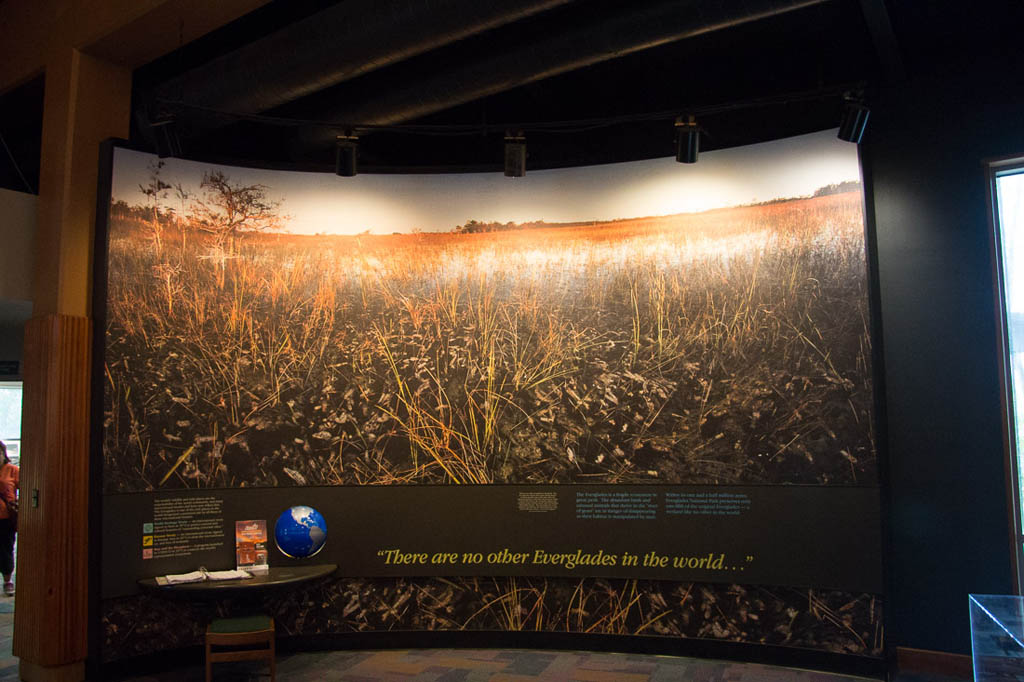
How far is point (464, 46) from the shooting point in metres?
5.56

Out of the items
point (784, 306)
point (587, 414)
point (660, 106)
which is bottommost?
point (587, 414)

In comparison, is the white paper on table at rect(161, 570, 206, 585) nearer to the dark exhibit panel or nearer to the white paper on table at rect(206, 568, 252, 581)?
the white paper on table at rect(206, 568, 252, 581)

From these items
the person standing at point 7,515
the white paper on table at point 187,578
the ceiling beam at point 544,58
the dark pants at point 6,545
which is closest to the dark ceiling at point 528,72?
the ceiling beam at point 544,58

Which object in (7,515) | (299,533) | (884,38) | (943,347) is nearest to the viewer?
(884,38)

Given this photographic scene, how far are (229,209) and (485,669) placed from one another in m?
→ 3.79

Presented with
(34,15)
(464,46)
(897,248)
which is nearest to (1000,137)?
(897,248)

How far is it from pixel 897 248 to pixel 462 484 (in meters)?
3.49

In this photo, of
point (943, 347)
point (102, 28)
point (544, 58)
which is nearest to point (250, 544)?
point (102, 28)

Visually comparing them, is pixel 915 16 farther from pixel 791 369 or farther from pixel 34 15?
pixel 34 15

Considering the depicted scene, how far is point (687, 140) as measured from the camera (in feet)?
→ 16.6

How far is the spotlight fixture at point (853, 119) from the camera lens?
15.7ft

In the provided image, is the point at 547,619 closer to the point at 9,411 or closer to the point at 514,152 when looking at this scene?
the point at 514,152

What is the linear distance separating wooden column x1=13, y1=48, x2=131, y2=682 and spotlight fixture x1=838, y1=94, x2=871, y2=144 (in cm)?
500

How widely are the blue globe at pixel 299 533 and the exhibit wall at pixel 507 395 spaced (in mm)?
100
